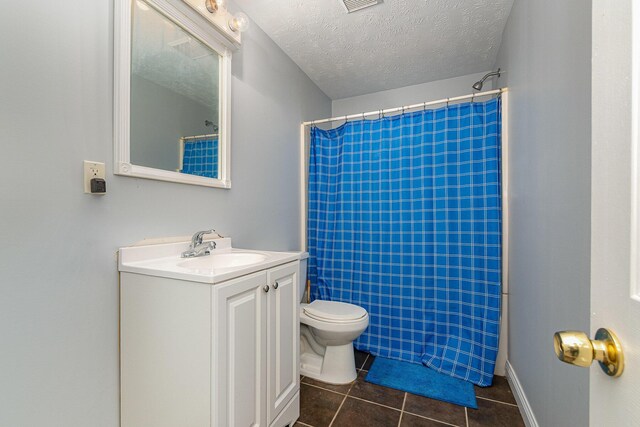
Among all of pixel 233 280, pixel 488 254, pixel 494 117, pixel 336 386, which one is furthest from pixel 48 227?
pixel 494 117

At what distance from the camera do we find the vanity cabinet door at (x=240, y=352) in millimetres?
903

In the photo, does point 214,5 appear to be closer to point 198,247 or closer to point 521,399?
point 198,247

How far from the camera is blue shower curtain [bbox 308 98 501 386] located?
1.83m

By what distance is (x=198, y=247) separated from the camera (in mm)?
1309

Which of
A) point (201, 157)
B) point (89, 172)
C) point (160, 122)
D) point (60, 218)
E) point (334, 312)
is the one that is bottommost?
point (334, 312)

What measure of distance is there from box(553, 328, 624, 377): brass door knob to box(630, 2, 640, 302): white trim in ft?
0.26

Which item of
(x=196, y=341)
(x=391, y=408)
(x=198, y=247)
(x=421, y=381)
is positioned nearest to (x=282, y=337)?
(x=196, y=341)

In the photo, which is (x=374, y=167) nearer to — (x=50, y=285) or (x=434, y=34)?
(x=434, y=34)

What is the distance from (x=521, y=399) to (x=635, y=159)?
1.70m

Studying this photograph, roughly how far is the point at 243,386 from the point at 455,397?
1.30 meters

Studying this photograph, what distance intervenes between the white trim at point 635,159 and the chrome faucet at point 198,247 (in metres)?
1.35

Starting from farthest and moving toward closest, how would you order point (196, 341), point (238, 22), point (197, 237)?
point (238, 22) < point (197, 237) < point (196, 341)

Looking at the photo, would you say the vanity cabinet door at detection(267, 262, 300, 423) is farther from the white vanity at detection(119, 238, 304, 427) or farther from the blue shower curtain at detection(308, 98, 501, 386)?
the blue shower curtain at detection(308, 98, 501, 386)

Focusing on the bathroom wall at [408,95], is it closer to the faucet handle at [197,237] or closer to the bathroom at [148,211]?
the bathroom at [148,211]
